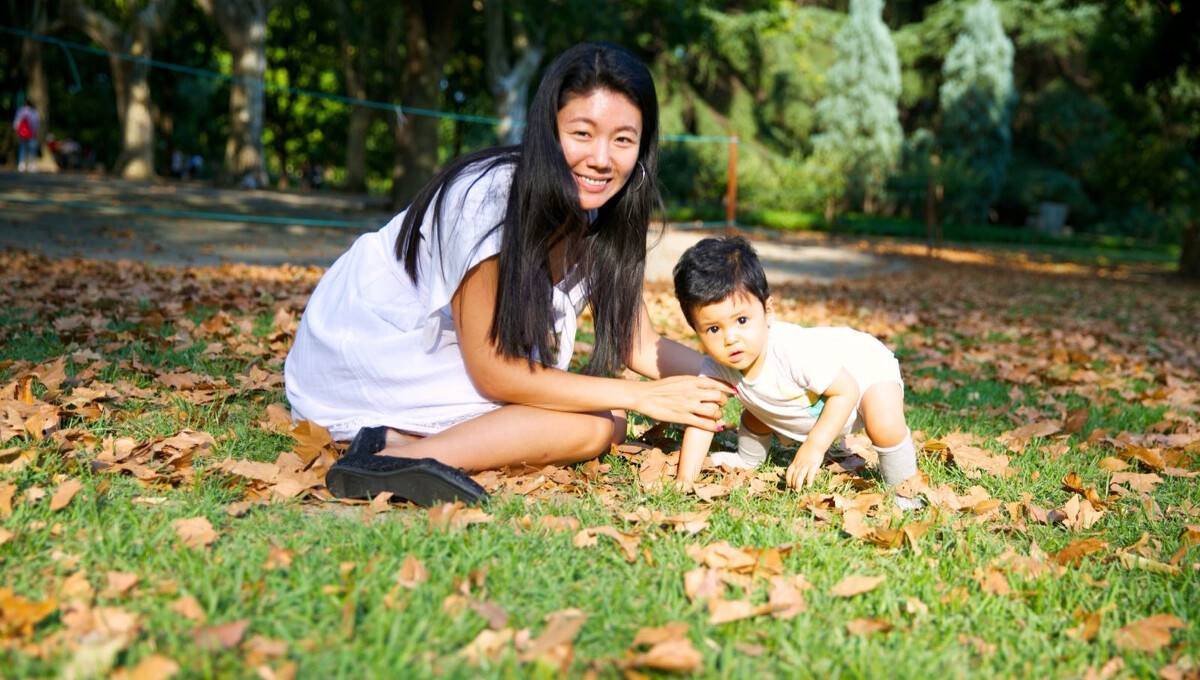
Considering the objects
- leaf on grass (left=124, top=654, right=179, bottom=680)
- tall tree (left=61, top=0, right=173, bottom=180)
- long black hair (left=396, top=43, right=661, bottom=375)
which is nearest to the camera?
leaf on grass (left=124, top=654, right=179, bottom=680)

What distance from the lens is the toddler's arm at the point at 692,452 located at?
3061mm

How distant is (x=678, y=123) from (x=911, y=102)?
11.4 m

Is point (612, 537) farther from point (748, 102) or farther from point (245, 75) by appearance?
point (748, 102)

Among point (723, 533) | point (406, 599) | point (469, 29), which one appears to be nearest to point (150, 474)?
point (406, 599)

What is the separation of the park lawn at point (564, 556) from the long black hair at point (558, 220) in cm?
47

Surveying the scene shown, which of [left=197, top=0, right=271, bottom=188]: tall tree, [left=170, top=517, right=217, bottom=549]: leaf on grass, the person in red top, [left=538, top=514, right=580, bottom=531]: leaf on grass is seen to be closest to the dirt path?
[left=197, top=0, right=271, bottom=188]: tall tree

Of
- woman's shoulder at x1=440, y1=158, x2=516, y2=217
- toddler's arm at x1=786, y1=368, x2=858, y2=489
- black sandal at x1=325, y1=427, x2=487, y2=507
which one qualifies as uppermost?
woman's shoulder at x1=440, y1=158, x2=516, y2=217

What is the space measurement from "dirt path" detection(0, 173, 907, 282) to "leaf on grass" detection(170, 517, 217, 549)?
7.16 metres

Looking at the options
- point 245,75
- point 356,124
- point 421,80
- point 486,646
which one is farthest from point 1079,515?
point 356,124

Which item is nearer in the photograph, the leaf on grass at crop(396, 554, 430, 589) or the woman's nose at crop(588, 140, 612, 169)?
the leaf on grass at crop(396, 554, 430, 589)

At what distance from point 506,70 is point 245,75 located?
527 centimetres

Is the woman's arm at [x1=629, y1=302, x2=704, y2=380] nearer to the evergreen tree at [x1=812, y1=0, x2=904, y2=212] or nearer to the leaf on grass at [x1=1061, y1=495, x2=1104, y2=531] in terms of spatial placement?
the leaf on grass at [x1=1061, y1=495, x2=1104, y2=531]

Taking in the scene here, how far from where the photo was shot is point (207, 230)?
12461 millimetres

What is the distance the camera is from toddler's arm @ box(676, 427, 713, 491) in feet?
10.0
